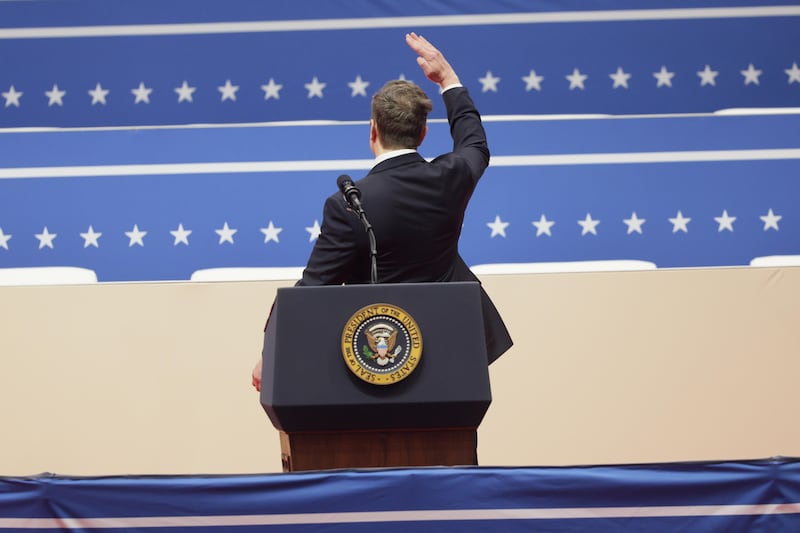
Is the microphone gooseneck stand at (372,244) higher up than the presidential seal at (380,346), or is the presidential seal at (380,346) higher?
the microphone gooseneck stand at (372,244)

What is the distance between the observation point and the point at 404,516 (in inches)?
58.9

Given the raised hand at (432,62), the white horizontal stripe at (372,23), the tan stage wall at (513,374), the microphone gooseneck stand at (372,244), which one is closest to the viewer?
the microphone gooseneck stand at (372,244)

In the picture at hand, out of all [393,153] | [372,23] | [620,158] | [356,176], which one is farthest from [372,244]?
[372,23]

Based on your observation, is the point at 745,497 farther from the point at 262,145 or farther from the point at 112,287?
the point at 262,145

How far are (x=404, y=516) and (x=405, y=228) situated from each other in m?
0.63

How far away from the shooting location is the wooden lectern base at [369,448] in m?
1.67

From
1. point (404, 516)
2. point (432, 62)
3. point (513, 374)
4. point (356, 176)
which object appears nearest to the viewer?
point (404, 516)

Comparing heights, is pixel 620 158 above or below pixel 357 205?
above

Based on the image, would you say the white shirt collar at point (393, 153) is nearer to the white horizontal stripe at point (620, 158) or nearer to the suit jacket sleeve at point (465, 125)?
the suit jacket sleeve at point (465, 125)

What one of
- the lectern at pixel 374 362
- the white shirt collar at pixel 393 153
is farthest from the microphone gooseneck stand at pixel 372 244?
the white shirt collar at pixel 393 153

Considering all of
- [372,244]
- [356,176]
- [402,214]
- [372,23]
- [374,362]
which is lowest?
[374,362]

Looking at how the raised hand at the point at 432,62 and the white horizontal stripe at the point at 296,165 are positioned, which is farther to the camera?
the white horizontal stripe at the point at 296,165

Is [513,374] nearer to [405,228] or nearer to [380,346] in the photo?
[405,228]

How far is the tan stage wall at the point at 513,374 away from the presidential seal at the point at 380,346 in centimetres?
116
